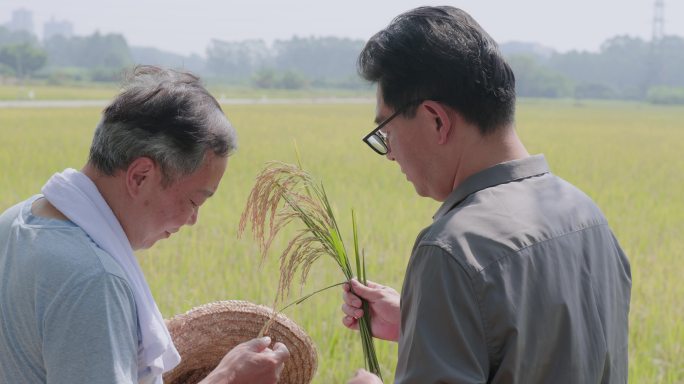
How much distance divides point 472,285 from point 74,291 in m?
0.67

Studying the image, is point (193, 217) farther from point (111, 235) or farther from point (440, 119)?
point (440, 119)

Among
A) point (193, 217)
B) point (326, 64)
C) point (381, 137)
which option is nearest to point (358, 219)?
point (193, 217)

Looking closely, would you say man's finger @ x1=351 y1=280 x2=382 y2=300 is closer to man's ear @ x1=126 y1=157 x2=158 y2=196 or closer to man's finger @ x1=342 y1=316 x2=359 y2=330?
man's finger @ x1=342 y1=316 x2=359 y2=330

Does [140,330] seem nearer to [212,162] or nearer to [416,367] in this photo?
[212,162]

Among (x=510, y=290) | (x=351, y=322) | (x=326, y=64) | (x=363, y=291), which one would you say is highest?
(x=510, y=290)

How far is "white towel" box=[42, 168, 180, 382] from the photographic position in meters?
1.70

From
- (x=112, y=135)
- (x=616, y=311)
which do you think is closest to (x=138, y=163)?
(x=112, y=135)

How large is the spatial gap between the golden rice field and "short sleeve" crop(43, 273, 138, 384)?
82cm

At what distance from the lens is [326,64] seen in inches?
4328

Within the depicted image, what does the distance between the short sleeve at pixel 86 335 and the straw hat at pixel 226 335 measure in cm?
82

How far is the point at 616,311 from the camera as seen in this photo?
1720mm

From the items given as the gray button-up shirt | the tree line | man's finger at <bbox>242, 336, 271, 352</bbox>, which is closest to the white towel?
man's finger at <bbox>242, 336, 271, 352</bbox>

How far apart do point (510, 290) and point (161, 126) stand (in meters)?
0.72

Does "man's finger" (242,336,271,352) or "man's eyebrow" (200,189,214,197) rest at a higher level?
"man's eyebrow" (200,189,214,197)
